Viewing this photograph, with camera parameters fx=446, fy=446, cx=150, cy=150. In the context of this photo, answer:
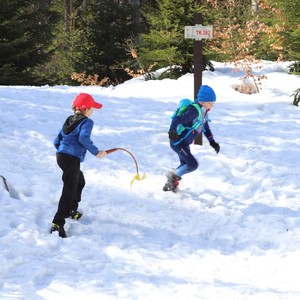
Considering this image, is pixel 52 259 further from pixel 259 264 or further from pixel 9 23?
pixel 9 23

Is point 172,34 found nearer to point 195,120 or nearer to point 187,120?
point 195,120

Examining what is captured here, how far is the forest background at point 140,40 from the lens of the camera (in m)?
13.9

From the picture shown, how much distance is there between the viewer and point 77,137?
509 cm

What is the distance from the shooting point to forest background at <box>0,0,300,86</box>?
13860mm

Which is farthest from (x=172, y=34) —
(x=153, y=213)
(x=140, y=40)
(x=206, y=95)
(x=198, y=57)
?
(x=153, y=213)

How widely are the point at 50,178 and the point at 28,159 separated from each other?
2.93ft

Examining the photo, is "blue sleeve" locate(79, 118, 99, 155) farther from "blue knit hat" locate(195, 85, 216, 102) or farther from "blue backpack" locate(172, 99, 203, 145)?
"blue knit hat" locate(195, 85, 216, 102)

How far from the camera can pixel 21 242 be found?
4.70 meters

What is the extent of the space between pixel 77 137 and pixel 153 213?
60.7 inches

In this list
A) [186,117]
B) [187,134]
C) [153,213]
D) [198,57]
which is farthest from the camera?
[198,57]

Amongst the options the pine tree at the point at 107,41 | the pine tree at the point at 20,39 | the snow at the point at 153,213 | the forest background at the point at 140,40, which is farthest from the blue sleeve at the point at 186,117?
the pine tree at the point at 107,41

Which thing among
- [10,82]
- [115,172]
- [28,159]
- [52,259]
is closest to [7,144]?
[28,159]

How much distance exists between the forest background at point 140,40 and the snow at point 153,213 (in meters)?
3.93

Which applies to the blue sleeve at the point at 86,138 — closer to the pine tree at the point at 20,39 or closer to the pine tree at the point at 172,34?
the pine tree at the point at 172,34
